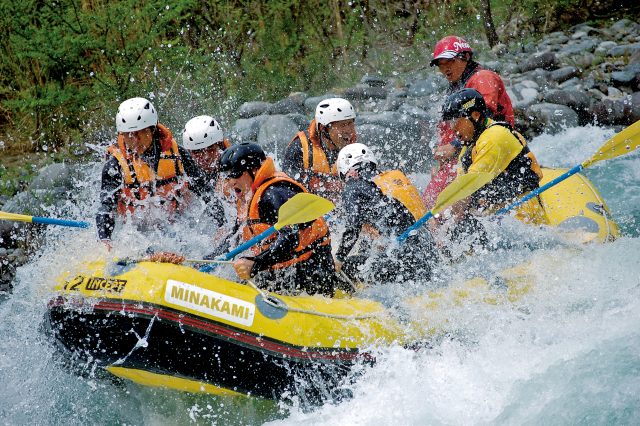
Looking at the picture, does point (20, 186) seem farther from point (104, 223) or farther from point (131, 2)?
point (104, 223)

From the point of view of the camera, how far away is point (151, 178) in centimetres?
547

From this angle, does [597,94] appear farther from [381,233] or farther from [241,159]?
[241,159]

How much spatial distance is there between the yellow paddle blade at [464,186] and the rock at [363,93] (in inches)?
209

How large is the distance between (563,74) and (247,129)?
14.1ft

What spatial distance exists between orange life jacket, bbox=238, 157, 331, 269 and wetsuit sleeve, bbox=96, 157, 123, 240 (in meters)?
Result: 1.10

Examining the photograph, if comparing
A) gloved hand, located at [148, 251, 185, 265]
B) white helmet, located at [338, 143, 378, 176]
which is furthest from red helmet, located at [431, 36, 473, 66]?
gloved hand, located at [148, 251, 185, 265]

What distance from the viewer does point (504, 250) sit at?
5.16 metres

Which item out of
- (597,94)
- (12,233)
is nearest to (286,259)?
(12,233)

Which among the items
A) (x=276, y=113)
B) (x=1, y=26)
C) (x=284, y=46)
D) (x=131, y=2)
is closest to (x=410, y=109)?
(x=276, y=113)

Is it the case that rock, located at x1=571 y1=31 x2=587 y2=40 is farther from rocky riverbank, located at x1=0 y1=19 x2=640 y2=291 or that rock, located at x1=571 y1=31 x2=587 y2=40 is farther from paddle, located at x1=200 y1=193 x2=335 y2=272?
paddle, located at x1=200 y1=193 x2=335 y2=272

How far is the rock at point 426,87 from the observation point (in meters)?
9.84

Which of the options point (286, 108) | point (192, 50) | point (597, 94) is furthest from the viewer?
point (192, 50)

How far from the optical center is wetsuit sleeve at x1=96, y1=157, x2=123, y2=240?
17.0 ft

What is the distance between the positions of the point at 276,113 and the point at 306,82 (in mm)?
1301
